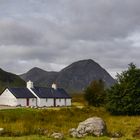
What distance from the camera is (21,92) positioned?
11369 centimetres

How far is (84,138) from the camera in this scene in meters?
27.6

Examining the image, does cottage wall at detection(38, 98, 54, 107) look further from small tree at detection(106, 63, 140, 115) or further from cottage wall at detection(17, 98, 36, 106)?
small tree at detection(106, 63, 140, 115)

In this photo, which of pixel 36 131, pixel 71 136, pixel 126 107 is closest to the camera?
pixel 71 136

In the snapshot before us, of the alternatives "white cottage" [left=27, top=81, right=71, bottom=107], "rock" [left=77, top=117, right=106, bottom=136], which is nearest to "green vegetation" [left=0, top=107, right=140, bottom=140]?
"rock" [left=77, top=117, right=106, bottom=136]

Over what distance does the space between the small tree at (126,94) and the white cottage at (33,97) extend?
4563cm

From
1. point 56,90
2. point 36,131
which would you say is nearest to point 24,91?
point 56,90

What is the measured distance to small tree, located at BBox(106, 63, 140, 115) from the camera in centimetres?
6706

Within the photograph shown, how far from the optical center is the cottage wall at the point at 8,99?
110188 mm

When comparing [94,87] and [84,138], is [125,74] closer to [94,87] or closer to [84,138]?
[94,87]

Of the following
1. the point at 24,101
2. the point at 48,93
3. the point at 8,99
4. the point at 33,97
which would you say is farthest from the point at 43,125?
the point at 48,93

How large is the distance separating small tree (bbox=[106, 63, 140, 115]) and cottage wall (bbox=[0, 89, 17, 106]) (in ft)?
149

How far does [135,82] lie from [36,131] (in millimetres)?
41208

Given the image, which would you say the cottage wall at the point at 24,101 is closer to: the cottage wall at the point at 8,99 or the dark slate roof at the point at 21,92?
the dark slate roof at the point at 21,92

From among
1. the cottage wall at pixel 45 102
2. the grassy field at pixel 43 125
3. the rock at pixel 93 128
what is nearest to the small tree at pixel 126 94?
the grassy field at pixel 43 125
